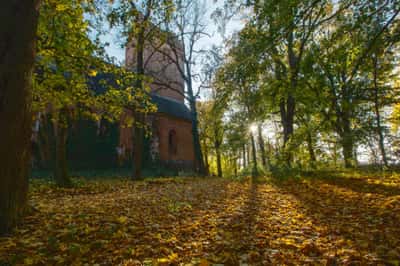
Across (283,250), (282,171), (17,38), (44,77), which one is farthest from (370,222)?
(44,77)

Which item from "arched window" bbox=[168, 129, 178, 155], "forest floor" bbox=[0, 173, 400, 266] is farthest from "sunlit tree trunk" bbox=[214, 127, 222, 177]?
"forest floor" bbox=[0, 173, 400, 266]

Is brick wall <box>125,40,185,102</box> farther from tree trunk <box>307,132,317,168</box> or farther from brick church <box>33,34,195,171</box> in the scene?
tree trunk <box>307,132,317,168</box>

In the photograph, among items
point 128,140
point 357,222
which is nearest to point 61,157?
point 357,222

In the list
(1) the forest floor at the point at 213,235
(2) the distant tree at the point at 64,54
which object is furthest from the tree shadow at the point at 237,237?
(2) the distant tree at the point at 64,54

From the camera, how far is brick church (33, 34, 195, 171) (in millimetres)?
15383

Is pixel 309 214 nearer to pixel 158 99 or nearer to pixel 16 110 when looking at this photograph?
pixel 16 110

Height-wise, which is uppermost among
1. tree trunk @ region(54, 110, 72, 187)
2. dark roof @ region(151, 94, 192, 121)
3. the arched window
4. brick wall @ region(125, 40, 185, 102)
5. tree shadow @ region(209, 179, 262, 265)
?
brick wall @ region(125, 40, 185, 102)

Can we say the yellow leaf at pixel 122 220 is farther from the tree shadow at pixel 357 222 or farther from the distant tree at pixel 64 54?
the distant tree at pixel 64 54

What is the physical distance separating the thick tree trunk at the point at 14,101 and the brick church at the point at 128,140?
890 cm

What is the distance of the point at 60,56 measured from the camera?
587cm

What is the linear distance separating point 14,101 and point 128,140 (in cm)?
1810

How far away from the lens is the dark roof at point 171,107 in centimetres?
2473

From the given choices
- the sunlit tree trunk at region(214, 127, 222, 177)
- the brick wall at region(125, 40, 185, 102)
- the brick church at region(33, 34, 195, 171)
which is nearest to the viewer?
the brick church at region(33, 34, 195, 171)

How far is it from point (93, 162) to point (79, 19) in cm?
1370
